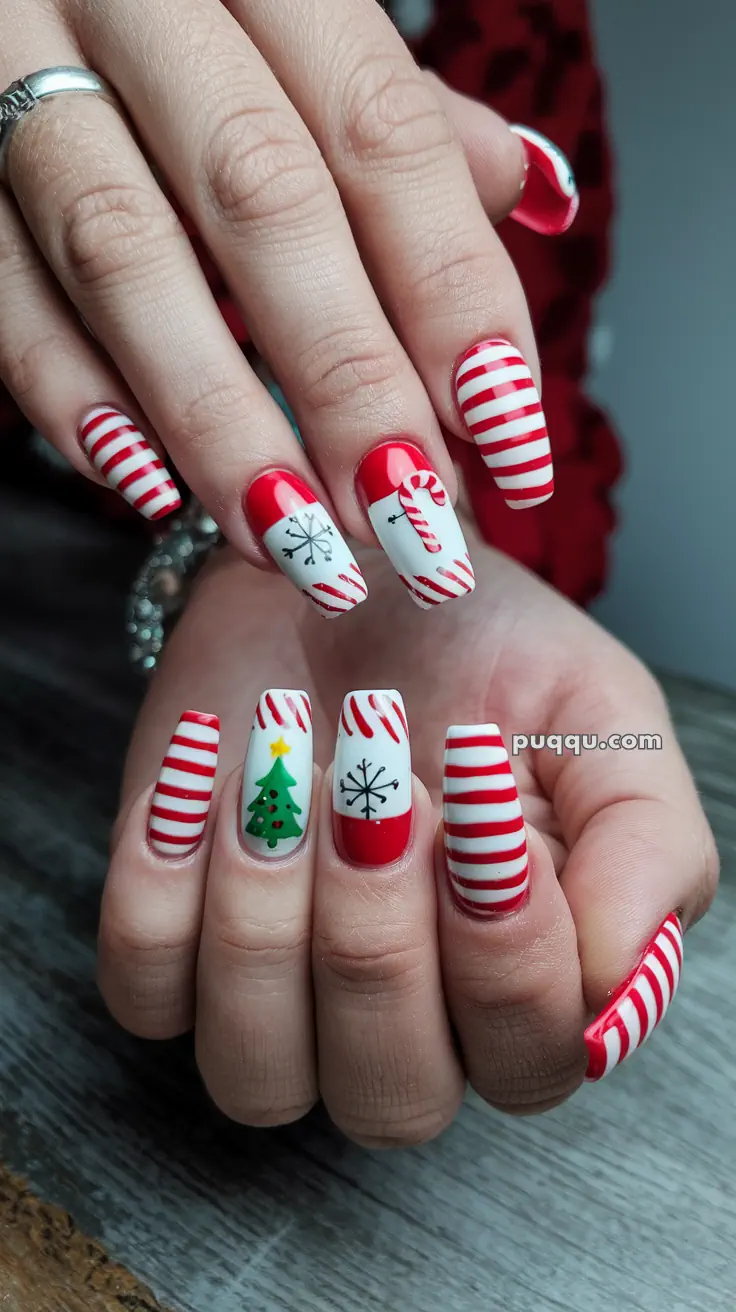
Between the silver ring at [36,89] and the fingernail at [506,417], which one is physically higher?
the silver ring at [36,89]

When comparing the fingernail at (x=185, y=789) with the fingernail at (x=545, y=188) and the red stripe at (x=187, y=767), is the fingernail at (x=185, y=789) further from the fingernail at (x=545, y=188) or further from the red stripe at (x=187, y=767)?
the fingernail at (x=545, y=188)

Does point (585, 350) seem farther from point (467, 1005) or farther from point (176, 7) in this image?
point (467, 1005)

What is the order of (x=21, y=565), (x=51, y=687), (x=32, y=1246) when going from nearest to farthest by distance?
(x=32, y=1246) < (x=51, y=687) < (x=21, y=565)

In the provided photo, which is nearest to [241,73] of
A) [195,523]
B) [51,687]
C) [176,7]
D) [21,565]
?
[176,7]

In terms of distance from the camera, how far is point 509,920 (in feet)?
1.47

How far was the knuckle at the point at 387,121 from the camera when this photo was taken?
50 centimetres

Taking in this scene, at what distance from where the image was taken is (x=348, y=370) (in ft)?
1.56

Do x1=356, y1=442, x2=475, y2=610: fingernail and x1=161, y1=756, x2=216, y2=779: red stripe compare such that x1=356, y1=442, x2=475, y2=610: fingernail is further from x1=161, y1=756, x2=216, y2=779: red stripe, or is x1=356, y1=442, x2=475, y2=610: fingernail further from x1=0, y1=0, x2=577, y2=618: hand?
x1=161, y1=756, x2=216, y2=779: red stripe

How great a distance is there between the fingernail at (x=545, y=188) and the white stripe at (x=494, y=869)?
0.43 meters

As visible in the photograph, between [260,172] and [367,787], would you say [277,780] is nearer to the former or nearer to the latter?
[367,787]

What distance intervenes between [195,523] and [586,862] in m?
0.46

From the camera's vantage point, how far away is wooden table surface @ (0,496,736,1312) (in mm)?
442

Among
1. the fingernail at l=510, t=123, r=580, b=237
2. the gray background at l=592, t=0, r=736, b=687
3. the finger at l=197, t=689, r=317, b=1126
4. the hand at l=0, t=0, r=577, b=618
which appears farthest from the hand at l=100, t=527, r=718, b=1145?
the gray background at l=592, t=0, r=736, b=687

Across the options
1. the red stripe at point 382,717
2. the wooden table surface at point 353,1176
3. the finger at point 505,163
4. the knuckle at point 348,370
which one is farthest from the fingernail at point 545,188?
the wooden table surface at point 353,1176
